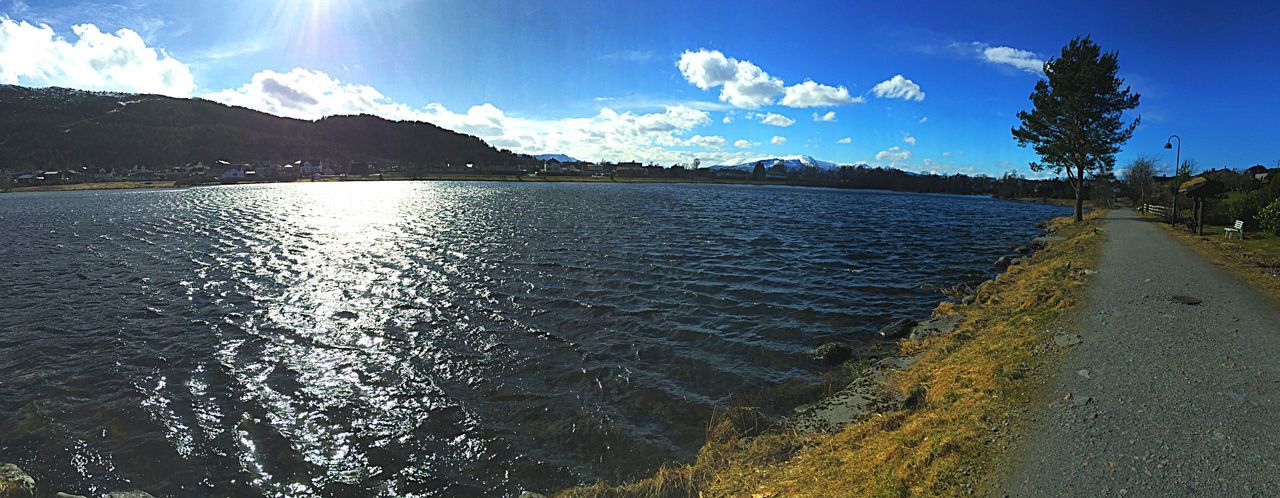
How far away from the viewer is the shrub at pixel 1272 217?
2108 cm

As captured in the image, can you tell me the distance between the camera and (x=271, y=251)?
2759 centimetres

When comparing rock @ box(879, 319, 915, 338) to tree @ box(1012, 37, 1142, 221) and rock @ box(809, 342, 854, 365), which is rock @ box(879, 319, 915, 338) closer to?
rock @ box(809, 342, 854, 365)

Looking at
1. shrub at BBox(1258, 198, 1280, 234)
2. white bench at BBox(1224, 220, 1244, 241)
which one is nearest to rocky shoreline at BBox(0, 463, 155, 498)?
shrub at BBox(1258, 198, 1280, 234)

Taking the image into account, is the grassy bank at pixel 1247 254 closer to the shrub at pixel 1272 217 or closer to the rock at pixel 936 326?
the shrub at pixel 1272 217

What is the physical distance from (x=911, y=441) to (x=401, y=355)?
36.5 feet

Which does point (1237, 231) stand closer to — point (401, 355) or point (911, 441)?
point (911, 441)

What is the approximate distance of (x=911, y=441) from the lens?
6672mm

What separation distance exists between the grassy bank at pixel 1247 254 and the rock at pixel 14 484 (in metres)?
23.6

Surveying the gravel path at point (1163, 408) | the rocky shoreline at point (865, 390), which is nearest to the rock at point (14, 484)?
the rocky shoreline at point (865, 390)

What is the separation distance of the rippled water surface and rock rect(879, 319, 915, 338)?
0.71m

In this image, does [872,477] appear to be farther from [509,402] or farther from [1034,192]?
[1034,192]

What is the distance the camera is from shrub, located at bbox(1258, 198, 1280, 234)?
21.1 metres

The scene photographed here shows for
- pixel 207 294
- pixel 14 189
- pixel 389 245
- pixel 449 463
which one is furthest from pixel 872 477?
pixel 14 189

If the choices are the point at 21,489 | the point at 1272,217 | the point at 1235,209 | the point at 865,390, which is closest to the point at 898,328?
the point at 865,390
